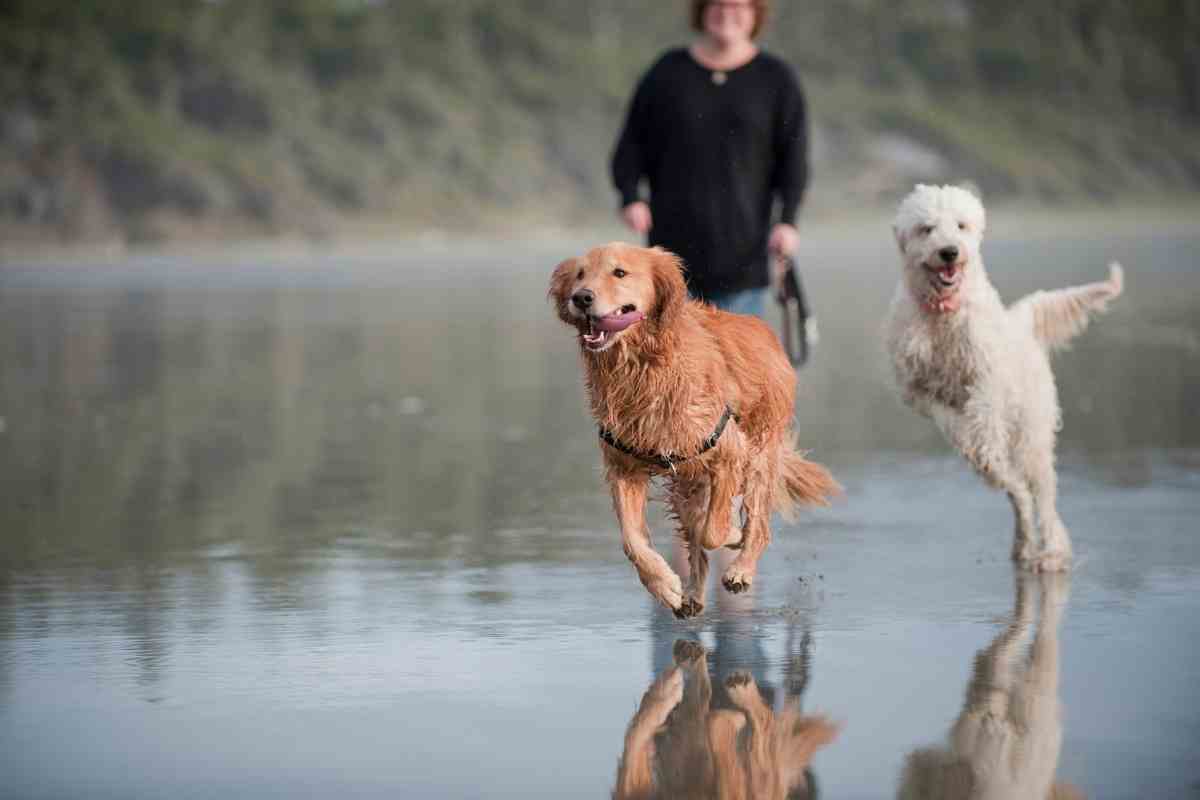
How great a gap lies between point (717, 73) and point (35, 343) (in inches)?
592

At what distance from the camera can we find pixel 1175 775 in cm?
510

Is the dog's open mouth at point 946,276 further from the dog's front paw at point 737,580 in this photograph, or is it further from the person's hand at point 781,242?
the dog's front paw at point 737,580

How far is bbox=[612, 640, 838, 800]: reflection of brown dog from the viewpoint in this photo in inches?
200

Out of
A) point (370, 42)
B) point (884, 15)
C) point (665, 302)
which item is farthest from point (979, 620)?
point (884, 15)

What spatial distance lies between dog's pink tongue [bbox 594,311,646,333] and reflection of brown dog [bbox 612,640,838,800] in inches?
42.1

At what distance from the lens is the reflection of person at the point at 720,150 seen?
28.5 feet

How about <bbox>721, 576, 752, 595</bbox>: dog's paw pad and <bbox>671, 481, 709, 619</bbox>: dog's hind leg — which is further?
<bbox>671, 481, 709, 619</bbox>: dog's hind leg

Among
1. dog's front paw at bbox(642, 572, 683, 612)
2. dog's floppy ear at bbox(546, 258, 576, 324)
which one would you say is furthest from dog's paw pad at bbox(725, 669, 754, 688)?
dog's floppy ear at bbox(546, 258, 576, 324)

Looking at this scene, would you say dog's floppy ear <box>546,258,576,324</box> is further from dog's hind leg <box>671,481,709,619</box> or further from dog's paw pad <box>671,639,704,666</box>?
dog's paw pad <box>671,639,704,666</box>

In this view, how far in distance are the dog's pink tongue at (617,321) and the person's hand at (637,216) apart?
179 centimetres

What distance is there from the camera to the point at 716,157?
8.73m

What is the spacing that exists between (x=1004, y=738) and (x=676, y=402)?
176 cm

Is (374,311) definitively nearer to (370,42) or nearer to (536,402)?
(536,402)

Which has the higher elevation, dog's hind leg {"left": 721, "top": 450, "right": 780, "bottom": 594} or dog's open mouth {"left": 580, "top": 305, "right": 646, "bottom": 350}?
dog's open mouth {"left": 580, "top": 305, "right": 646, "bottom": 350}
